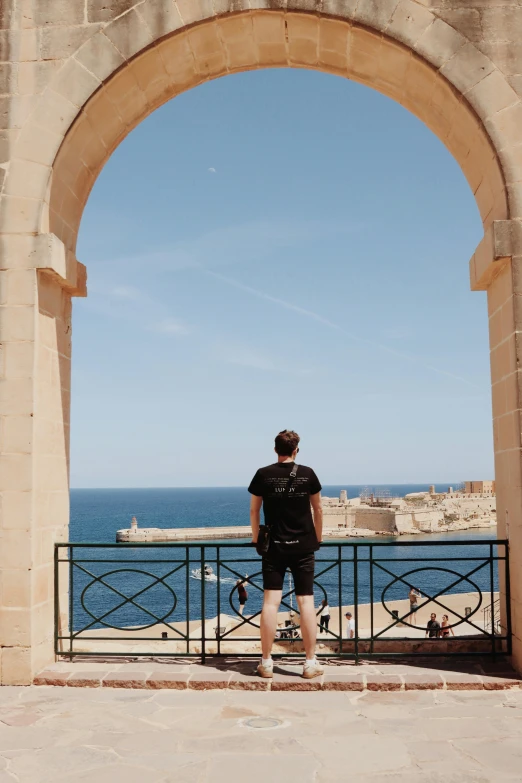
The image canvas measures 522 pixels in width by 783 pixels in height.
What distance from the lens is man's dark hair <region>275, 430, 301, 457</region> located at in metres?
5.57

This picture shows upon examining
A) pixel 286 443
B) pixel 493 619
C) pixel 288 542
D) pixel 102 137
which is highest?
pixel 102 137

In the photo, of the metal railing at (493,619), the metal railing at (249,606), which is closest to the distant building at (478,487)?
the metal railing at (249,606)

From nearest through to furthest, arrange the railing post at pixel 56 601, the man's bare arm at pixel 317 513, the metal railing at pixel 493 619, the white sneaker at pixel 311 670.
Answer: the white sneaker at pixel 311 670
the man's bare arm at pixel 317 513
the metal railing at pixel 493 619
the railing post at pixel 56 601

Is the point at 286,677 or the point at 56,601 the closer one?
the point at 286,677

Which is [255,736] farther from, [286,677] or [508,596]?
[508,596]

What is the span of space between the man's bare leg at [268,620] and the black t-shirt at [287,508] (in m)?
0.37

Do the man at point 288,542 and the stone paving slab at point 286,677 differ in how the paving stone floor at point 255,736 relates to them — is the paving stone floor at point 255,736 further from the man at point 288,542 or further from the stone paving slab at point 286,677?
the man at point 288,542

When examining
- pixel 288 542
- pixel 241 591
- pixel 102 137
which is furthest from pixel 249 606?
pixel 102 137

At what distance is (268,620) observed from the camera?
5395mm

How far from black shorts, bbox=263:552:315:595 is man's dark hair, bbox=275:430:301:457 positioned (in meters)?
0.78

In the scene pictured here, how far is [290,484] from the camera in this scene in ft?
18.0

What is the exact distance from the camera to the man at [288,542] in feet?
17.7

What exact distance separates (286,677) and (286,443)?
1.78 m

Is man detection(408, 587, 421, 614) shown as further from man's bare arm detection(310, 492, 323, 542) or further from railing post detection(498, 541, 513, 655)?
man's bare arm detection(310, 492, 323, 542)
